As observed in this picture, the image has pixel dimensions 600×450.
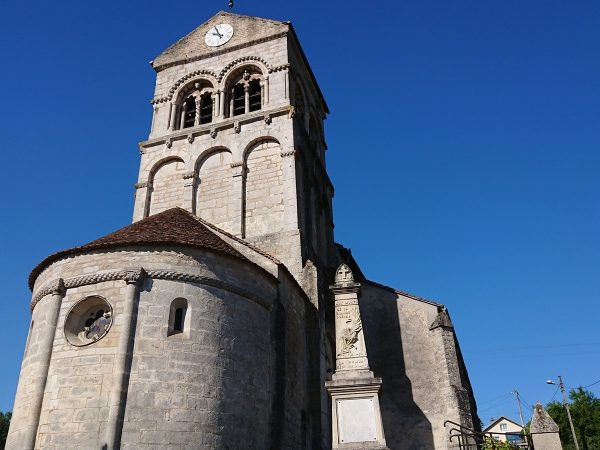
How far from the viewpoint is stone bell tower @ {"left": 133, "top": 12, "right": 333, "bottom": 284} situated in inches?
676

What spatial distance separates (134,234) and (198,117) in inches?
348

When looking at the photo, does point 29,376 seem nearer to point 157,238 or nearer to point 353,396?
point 157,238

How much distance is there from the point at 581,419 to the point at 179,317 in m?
36.8

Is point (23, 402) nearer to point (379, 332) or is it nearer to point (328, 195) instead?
point (379, 332)

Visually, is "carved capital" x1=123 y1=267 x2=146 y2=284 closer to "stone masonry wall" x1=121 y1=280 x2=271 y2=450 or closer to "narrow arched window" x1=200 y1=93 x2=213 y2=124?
"stone masonry wall" x1=121 y1=280 x2=271 y2=450

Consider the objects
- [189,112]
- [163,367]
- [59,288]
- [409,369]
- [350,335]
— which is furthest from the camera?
[189,112]

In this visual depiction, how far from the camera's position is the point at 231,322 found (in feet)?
38.2

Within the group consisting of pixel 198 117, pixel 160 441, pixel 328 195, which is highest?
pixel 198 117

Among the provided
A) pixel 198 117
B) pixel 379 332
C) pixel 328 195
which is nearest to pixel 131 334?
pixel 379 332

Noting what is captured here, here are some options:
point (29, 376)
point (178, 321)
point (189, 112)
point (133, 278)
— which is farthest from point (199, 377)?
point (189, 112)

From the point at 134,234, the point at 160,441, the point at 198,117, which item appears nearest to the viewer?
the point at 160,441

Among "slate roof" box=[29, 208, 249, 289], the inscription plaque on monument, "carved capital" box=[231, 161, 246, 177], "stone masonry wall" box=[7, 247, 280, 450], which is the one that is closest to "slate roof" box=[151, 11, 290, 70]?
"carved capital" box=[231, 161, 246, 177]

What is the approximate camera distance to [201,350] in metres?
10.9

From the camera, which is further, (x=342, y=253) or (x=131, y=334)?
(x=342, y=253)
